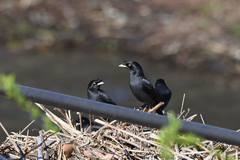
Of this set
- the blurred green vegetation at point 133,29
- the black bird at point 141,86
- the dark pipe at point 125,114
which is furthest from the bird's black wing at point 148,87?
the blurred green vegetation at point 133,29

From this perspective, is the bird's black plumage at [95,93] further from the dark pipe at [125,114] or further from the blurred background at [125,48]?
the blurred background at [125,48]

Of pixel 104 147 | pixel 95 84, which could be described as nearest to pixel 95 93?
pixel 95 84

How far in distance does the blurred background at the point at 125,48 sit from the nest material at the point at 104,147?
5.24 metres

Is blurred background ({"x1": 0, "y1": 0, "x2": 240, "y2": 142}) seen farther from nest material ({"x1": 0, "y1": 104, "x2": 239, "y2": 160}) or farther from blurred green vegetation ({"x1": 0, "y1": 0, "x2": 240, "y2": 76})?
nest material ({"x1": 0, "y1": 104, "x2": 239, "y2": 160})

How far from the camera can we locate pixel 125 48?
39.0 feet

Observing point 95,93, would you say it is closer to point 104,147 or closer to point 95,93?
point 95,93

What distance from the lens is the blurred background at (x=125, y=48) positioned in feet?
31.3

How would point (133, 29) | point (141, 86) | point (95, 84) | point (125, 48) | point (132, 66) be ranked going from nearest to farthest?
point (132, 66)
point (141, 86)
point (95, 84)
point (125, 48)
point (133, 29)

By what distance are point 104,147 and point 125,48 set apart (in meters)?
9.21

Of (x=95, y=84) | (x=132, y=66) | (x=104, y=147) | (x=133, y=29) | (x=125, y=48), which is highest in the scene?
(x=133, y=29)

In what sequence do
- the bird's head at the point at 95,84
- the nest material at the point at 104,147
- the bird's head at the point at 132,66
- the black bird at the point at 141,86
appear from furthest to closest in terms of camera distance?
1. the bird's head at the point at 95,84
2. the black bird at the point at 141,86
3. the bird's head at the point at 132,66
4. the nest material at the point at 104,147

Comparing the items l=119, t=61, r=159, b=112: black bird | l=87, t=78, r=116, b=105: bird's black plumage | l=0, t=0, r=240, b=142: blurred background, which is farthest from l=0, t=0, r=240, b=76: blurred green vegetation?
l=119, t=61, r=159, b=112: black bird

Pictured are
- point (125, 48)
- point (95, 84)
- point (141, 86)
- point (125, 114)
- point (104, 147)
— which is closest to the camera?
point (125, 114)

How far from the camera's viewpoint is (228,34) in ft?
37.8
